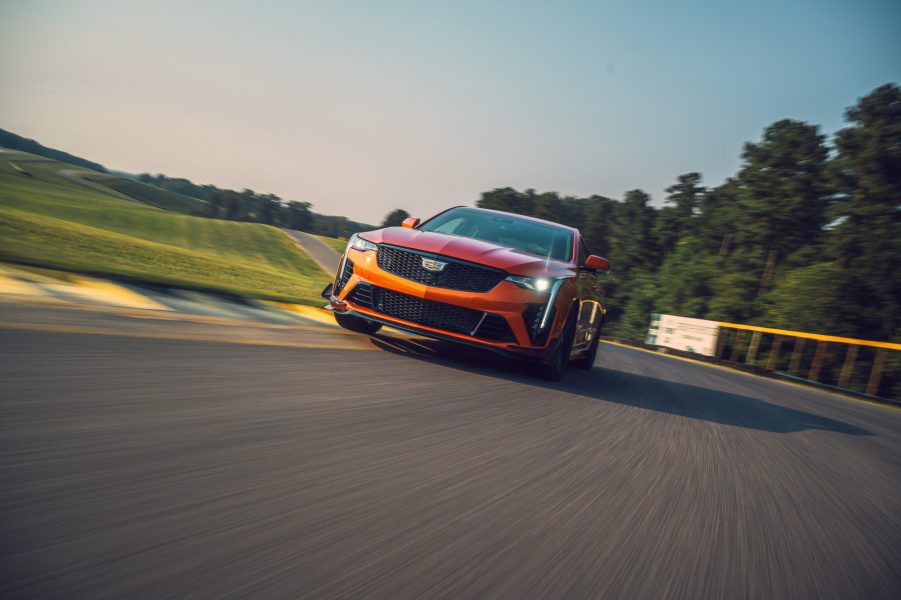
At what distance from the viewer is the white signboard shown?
89.4 feet

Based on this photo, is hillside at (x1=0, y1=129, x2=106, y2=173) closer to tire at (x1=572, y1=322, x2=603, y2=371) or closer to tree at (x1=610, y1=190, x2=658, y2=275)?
tree at (x1=610, y1=190, x2=658, y2=275)

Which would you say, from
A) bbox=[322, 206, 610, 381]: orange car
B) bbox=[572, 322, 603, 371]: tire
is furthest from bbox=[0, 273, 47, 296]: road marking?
bbox=[572, 322, 603, 371]: tire

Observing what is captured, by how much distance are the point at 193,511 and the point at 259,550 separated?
27 centimetres

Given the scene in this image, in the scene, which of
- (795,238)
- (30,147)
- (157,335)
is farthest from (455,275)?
(30,147)

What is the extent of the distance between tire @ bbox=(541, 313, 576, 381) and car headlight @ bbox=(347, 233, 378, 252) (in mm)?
1896

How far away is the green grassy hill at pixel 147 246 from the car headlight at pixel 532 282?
15.4 feet

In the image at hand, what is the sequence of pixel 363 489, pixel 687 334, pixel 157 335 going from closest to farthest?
pixel 363 489 < pixel 157 335 < pixel 687 334

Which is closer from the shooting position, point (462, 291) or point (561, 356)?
point (462, 291)

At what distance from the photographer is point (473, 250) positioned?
570 centimetres

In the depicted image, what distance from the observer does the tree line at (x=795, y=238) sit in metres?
35.3

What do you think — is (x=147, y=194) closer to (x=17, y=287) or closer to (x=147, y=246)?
(x=147, y=246)

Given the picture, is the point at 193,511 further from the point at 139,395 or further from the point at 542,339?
the point at 542,339

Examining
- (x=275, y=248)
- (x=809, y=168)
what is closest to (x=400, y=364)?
(x=809, y=168)

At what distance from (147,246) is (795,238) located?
46297mm
